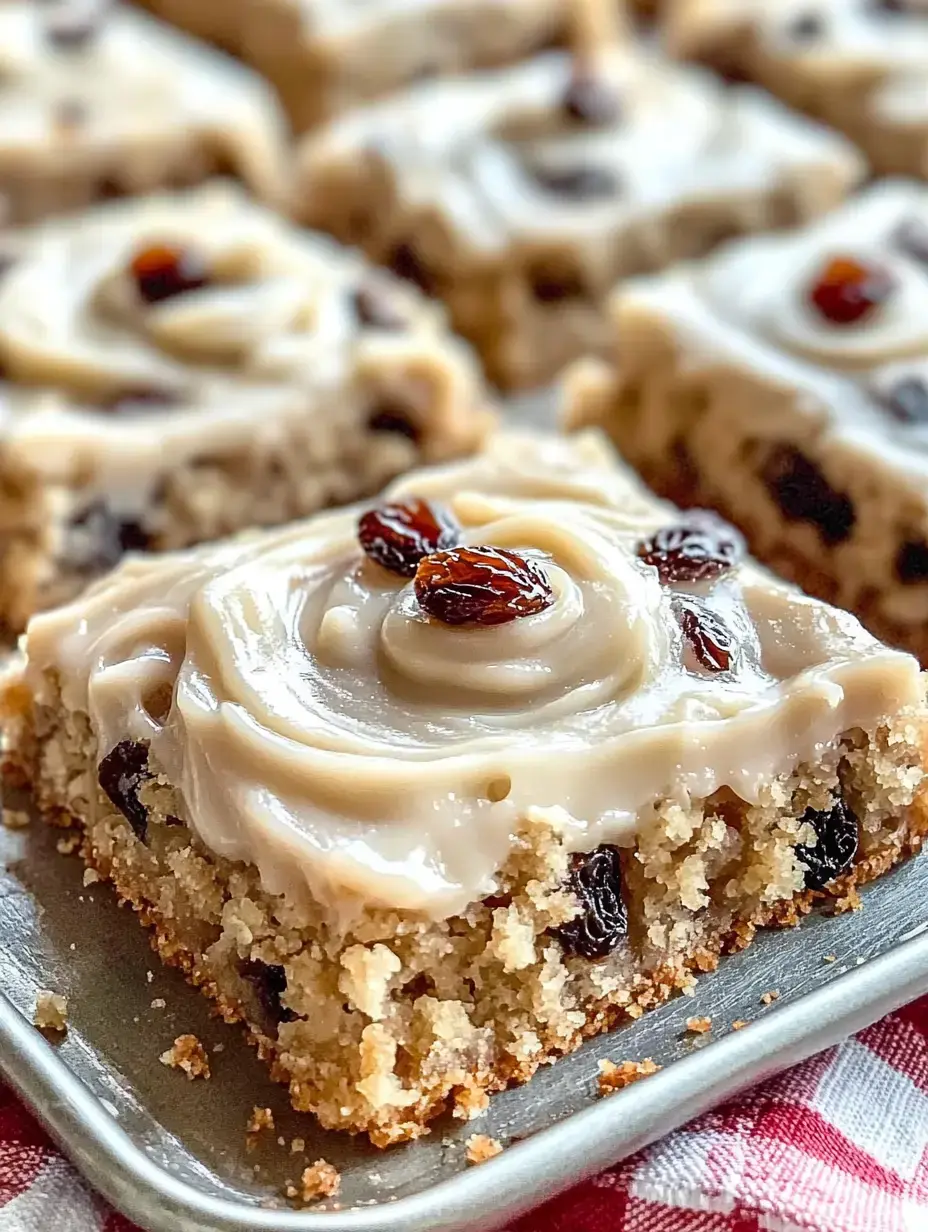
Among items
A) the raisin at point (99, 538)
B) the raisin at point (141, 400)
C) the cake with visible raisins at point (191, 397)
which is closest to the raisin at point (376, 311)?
the cake with visible raisins at point (191, 397)

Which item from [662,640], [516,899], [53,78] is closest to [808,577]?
[662,640]

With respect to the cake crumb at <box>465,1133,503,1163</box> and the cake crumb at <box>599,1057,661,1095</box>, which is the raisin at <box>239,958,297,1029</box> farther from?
the cake crumb at <box>599,1057,661,1095</box>

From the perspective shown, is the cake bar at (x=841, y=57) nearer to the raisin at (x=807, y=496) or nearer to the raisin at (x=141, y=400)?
the raisin at (x=807, y=496)

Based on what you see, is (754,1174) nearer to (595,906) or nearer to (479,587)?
(595,906)

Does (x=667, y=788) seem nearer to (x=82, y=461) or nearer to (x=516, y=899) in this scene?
(x=516, y=899)

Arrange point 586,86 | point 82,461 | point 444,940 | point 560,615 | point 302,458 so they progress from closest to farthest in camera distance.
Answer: point 444,940
point 560,615
point 82,461
point 302,458
point 586,86

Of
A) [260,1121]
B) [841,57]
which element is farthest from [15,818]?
[841,57]
